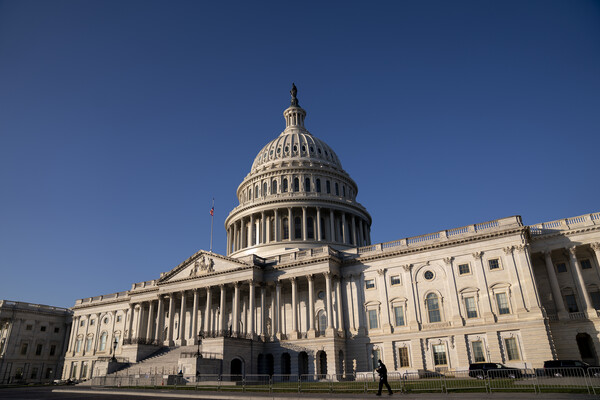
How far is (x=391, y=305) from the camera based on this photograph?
5362 centimetres

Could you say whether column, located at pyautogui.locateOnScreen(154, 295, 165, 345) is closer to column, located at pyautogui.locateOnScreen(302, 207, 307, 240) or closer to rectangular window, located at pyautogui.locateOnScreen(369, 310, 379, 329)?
column, located at pyautogui.locateOnScreen(302, 207, 307, 240)

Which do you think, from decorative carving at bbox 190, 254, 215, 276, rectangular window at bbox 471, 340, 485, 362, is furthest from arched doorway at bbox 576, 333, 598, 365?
decorative carving at bbox 190, 254, 215, 276

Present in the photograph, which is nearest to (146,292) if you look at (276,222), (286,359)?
(276,222)

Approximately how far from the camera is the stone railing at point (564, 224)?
48.6 m

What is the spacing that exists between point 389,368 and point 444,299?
10.5m

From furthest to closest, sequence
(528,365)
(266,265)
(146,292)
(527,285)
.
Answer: (146,292) < (266,265) < (527,285) < (528,365)

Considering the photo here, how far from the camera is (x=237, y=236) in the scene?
278ft

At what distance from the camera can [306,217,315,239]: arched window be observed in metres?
77.4

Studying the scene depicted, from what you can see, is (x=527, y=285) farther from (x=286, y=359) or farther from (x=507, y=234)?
(x=286, y=359)

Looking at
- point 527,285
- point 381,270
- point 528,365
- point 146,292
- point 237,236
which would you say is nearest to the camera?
point 528,365

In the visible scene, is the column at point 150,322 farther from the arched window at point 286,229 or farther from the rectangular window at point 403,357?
the rectangular window at point 403,357

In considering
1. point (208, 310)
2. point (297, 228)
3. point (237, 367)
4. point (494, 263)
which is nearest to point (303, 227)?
point (297, 228)

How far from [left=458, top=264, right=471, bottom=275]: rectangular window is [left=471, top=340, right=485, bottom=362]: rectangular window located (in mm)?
7815

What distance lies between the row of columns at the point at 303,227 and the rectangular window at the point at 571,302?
36.6 metres
